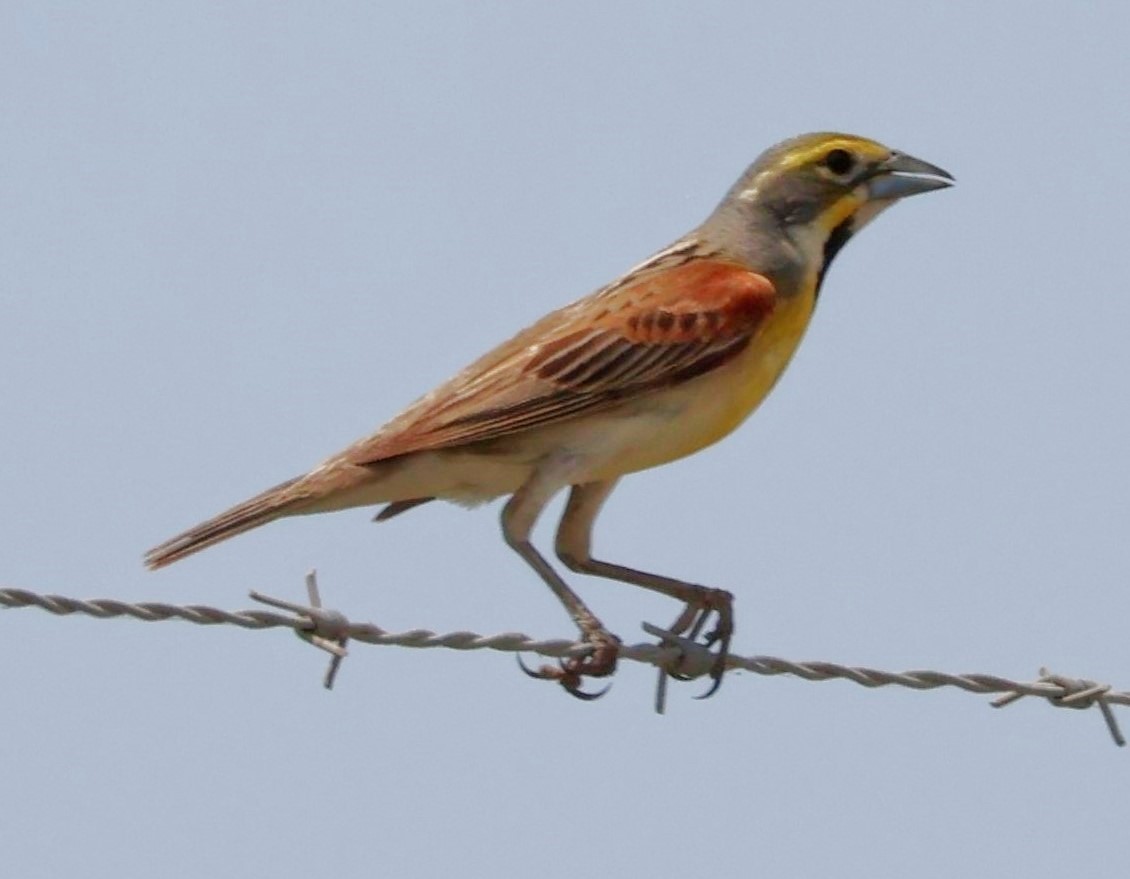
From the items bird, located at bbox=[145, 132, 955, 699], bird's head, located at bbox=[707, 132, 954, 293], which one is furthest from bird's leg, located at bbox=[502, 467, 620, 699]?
bird's head, located at bbox=[707, 132, 954, 293]

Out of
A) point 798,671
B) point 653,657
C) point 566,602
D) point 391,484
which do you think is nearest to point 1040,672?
point 798,671

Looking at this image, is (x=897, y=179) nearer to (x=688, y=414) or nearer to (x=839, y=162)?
(x=839, y=162)

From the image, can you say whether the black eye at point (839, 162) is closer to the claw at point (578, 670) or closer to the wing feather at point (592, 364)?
the wing feather at point (592, 364)

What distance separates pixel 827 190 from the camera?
1070 cm

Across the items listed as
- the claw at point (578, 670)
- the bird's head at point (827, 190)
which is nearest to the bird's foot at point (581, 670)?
the claw at point (578, 670)

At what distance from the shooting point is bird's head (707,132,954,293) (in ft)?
35.0

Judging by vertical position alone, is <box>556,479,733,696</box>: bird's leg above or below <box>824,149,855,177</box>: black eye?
below

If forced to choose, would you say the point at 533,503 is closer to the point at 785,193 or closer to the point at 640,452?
the point at 640,452

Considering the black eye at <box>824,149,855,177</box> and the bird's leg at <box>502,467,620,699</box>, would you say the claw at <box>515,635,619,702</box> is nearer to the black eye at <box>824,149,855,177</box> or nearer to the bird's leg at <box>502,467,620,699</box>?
the bird's leg at <box>502,467,620,699</box>

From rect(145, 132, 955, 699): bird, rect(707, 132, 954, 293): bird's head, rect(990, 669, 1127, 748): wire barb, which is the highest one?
rect(707, 132, 954, 293): bird's head

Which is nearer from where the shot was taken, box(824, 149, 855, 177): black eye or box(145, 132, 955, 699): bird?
box(145, 132, 955, 699): bird

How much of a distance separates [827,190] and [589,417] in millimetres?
1767

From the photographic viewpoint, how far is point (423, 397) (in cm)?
1024

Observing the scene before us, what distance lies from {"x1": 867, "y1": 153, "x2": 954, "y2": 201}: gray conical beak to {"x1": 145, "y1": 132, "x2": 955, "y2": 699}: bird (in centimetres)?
7
